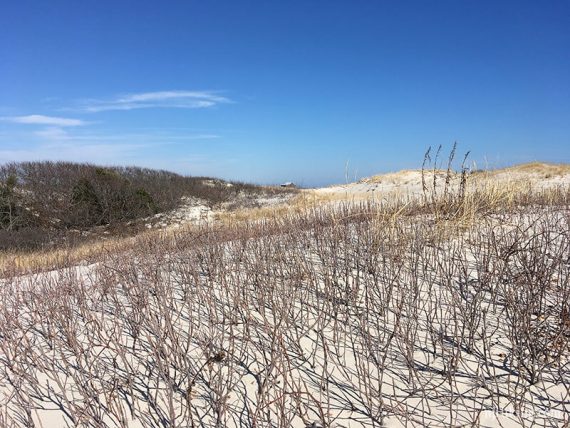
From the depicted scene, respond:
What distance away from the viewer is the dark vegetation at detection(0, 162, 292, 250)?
14.3 metres

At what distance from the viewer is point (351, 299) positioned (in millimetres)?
3207

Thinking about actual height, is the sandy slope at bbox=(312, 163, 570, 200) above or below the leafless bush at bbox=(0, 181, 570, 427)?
above

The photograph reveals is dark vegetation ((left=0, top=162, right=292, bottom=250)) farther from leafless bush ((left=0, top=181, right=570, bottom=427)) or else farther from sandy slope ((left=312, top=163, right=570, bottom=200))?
leafless bush ((left=0, top=181, right=570, bottom=427))

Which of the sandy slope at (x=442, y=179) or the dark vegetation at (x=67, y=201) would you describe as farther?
the sandy slope at (x=442, y=179)

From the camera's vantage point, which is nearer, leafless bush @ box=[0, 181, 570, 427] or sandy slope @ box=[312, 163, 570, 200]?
leafless bush @ box=[0, 181, 570, 427]

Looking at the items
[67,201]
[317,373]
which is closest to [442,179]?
[67,201]

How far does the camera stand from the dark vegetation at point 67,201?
46.8 feet

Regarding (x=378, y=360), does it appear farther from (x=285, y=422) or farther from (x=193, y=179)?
(x=193, y=179)

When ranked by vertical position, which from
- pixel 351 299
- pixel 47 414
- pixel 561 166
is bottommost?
pixel 47 414

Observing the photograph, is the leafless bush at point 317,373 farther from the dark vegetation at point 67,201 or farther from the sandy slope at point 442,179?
the dark vegetation at point 67,201

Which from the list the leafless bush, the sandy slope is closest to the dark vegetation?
the sandy slope

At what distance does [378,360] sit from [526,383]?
0.87 m

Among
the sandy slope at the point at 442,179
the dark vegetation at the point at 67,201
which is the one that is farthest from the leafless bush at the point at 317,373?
the dark vegetation at the point at 67,201

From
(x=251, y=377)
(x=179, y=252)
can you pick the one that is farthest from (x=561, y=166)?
(x=251, y=377)
